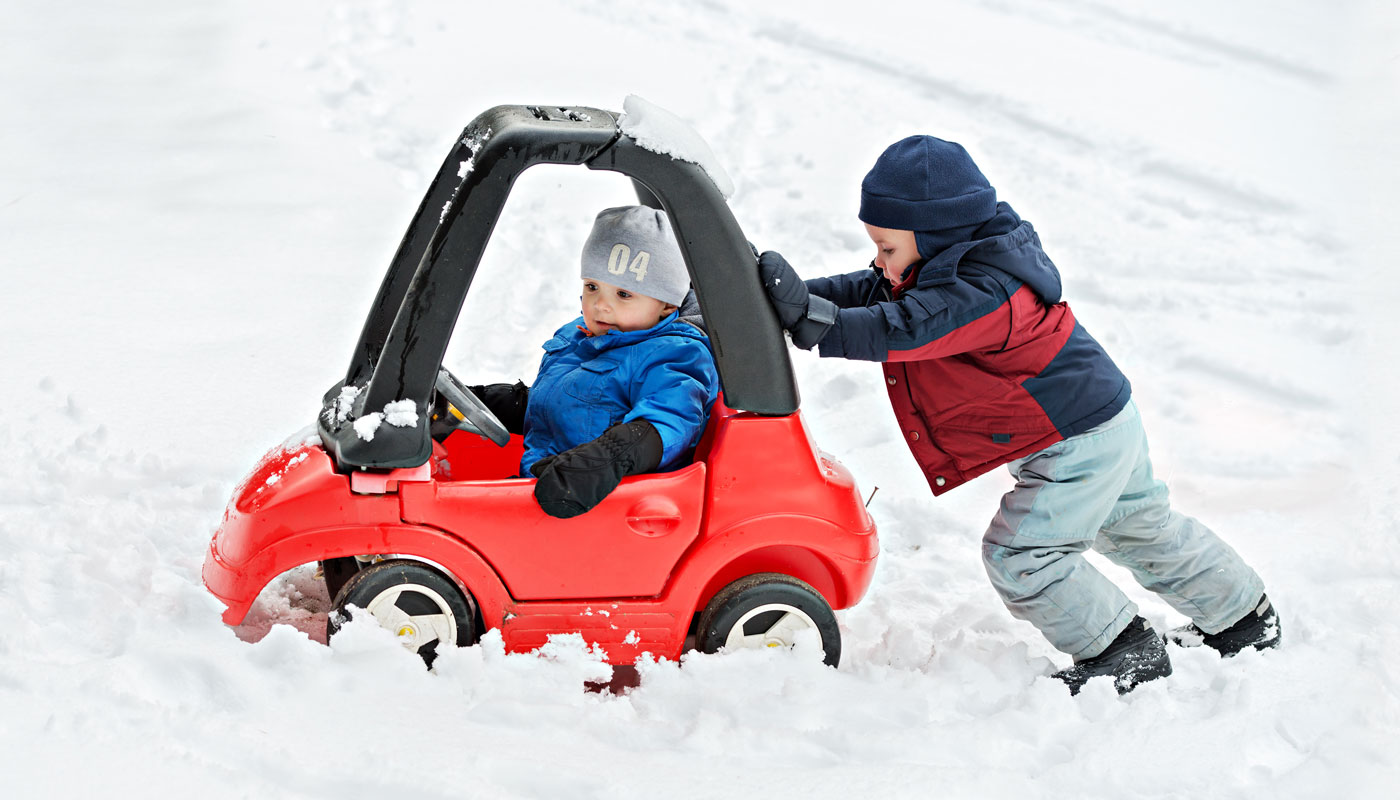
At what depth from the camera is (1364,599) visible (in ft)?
9.29

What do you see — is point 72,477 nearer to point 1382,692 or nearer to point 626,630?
point 626,630

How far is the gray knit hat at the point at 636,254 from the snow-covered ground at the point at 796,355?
76cm

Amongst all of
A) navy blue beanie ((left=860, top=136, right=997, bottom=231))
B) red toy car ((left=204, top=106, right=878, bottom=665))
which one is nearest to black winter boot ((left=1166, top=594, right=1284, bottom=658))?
red toy car ((left=204, top=106, right=878, bottom=665))

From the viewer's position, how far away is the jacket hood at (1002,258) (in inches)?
92.0

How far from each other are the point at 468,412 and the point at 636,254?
0.49 meters

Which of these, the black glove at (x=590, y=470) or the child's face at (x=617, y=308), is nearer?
the black glove at (x=590, y=470)

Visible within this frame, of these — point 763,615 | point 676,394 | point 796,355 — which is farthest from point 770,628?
point 796,355

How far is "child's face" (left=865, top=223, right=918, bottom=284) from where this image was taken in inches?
95.7

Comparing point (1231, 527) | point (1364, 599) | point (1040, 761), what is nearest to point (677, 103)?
point (1231, 527)

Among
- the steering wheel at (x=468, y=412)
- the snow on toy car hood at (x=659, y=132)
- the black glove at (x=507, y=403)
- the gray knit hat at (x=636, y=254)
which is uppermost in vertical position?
the snow on toy car hood at (x=659, y=132)

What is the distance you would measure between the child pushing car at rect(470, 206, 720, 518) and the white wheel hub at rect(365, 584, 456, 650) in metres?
0.30

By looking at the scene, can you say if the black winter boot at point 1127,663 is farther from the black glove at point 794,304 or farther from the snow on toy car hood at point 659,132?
the snow on toy car hood at point 659,132

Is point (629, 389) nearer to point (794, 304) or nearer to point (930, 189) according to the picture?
point (794, 304)

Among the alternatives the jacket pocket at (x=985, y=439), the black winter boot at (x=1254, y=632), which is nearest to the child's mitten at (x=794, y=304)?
the jacket pocket at (x=985, y=439)
